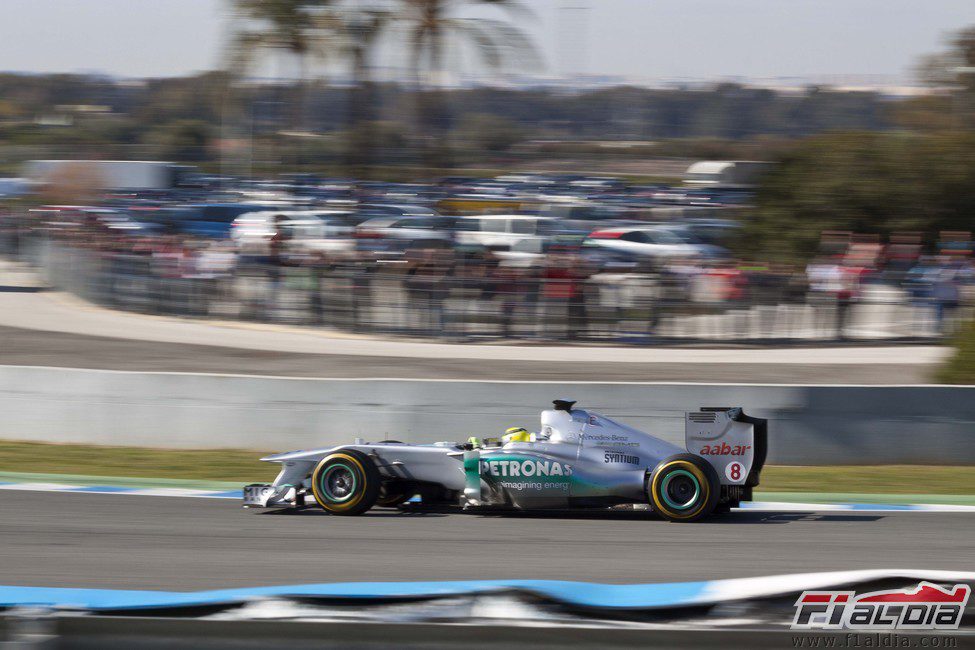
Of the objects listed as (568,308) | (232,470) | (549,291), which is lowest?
(232,470)

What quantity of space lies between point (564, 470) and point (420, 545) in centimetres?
123

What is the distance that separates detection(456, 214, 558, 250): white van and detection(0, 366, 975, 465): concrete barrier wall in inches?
587

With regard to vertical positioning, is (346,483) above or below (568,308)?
below

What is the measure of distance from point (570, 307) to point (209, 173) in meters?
36.7

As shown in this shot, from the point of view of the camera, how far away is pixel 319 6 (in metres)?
25.2

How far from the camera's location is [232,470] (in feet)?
33.0

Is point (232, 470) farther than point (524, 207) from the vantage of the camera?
No

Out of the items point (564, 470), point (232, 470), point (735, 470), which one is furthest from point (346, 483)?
point (735, 470)

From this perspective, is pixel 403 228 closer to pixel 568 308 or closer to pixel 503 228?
pixel 503 228

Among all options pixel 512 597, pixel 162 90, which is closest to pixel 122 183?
pixel 162 90

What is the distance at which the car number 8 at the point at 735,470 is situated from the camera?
7.71 m

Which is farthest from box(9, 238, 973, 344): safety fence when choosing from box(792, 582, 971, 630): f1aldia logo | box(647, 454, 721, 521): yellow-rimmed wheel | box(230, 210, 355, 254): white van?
box(792, 582, 971, 630): f1aldia logo

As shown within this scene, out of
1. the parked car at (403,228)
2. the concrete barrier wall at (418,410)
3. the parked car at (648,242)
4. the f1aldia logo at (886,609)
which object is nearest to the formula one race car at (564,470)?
the concrete barrier wall at (418,410)

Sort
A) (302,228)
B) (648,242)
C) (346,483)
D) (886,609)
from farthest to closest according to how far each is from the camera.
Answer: (302,228) → (648,242) → (346,483) → (886,609)
